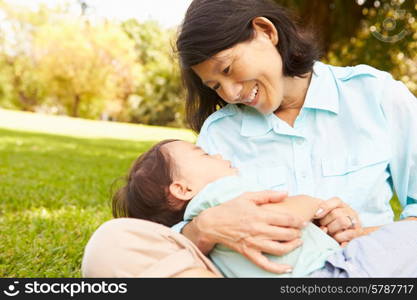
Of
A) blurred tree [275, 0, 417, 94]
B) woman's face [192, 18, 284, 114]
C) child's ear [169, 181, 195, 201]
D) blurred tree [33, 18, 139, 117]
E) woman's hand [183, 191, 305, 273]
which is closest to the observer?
woman's hand [183, 191, 305, 273]

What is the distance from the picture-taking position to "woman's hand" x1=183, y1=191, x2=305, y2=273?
192 cm

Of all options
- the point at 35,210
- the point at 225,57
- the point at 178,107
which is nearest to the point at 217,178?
the point at 225,57

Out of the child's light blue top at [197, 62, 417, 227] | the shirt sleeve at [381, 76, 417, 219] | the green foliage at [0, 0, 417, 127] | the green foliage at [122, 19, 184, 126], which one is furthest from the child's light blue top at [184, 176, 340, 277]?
the green foliage at [122, 19, 184, 126]

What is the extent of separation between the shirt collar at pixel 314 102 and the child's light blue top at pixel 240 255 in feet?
1.36

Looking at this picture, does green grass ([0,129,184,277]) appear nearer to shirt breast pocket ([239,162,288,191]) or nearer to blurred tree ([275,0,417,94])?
shirt breast pocket ([239,162,288,191])

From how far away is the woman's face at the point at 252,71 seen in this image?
7.77 feet

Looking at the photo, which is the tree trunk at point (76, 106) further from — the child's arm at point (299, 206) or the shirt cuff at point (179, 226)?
the child's arm at point (299, 206)

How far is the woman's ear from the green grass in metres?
1.74

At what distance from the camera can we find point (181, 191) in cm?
228

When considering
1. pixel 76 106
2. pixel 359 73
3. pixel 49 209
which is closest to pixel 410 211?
pixel 359 73

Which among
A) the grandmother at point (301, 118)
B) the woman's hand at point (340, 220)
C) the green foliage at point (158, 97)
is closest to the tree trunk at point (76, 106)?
the green foliage at point (158, 97)

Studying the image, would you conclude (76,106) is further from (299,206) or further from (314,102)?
(299,206)

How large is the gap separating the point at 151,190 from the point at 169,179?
10 centimetres

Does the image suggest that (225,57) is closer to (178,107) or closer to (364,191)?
(364,191)
